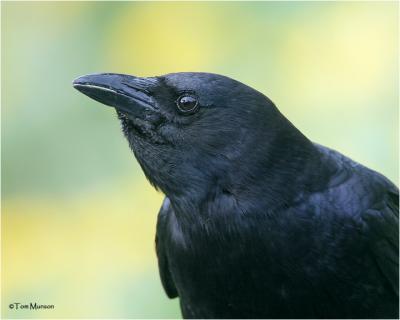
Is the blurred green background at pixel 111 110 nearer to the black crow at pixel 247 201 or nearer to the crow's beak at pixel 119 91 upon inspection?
the black crow at pixel 247 201

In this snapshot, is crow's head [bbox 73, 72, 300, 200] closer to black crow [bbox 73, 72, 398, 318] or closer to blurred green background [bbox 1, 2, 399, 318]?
black crow [bbox 73, 72, 398, 318]

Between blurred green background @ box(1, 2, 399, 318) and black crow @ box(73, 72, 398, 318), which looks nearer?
black crow @ box(73, 72, 398, 318)

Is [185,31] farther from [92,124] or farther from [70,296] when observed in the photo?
[70,296]

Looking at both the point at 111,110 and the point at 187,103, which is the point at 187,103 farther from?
the point at 111,110

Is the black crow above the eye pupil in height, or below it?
below

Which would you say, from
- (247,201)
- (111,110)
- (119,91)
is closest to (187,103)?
(119,91)

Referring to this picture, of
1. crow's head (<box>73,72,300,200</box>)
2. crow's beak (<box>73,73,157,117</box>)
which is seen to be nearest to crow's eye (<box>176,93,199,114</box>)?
crow's head (<box>73,72,300,200</box>)

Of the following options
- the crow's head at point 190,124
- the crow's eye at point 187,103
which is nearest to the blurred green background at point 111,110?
the crow's head at point 190,124

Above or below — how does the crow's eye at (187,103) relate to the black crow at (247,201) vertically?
above
